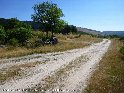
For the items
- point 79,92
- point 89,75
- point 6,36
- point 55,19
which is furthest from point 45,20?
point 79,92

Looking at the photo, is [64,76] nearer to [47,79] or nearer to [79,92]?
[47,79]

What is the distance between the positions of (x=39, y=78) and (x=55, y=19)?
184 ft

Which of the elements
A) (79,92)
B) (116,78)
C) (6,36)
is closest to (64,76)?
(116,78)

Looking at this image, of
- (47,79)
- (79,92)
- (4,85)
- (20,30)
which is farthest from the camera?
(20,30)

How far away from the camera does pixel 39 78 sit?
18.9 m

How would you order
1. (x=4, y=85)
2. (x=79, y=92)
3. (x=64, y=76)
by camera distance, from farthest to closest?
1. (x=64, y=76)
2. (x=4, y=85)
3. (x=79, y=92)

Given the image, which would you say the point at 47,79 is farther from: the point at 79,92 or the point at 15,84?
the point at 79,92

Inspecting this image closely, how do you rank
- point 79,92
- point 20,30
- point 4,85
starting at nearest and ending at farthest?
point 79,92 → point 4,85 → point 20,30

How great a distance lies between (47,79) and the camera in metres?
18.5

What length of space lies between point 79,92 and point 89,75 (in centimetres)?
592

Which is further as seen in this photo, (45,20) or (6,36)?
(45,20)

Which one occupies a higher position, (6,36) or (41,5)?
(41,5)

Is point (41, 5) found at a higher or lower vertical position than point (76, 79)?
higher

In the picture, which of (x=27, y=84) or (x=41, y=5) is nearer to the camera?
(x=27, y=84)
